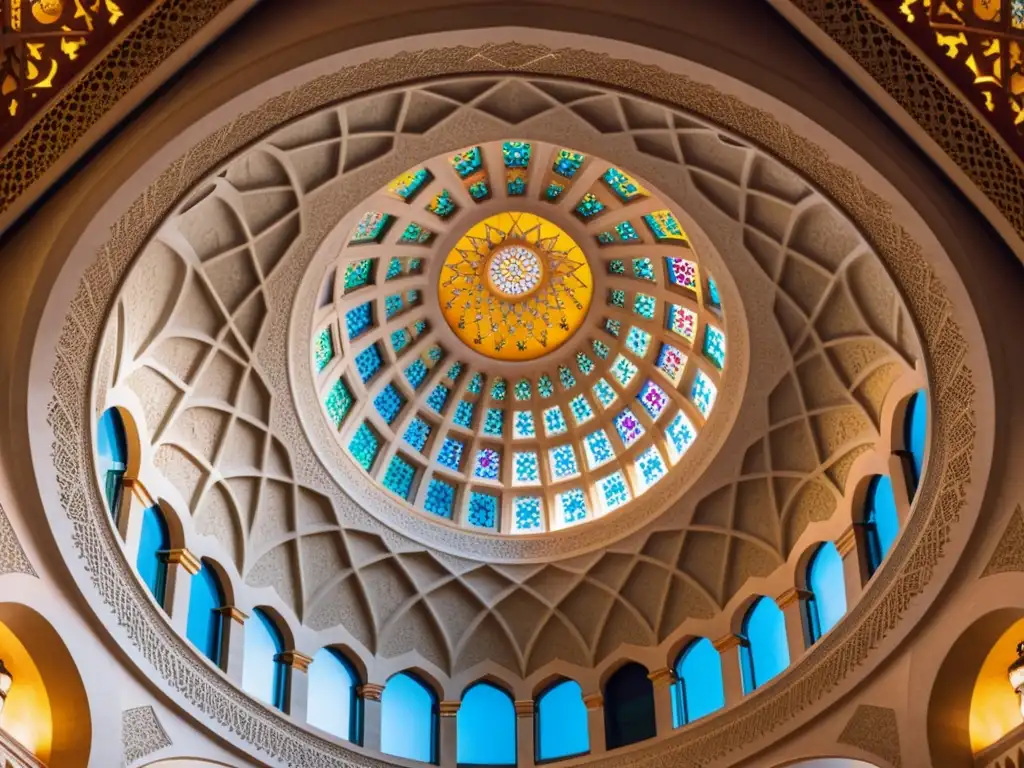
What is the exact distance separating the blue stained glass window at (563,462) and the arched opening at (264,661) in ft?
16.6

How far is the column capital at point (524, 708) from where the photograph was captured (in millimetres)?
16250

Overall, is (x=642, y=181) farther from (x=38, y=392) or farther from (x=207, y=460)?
(x=38, y=392)

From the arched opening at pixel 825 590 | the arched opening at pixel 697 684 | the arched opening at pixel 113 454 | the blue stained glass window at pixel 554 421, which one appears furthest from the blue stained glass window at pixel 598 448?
the arched opening at pixel 113 454

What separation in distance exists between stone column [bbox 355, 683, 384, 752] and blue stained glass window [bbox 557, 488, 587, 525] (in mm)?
3687

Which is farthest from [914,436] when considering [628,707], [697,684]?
[628,707]

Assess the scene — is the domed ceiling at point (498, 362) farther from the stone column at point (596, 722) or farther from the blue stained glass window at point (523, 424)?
the stone column at point (596, 722)

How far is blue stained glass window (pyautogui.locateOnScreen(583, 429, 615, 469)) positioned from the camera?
17969 millimetres

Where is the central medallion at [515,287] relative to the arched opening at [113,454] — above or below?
above

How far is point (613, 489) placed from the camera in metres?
17.5

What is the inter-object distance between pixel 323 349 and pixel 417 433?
2.40 m

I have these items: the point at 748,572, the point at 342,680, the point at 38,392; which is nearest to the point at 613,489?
the point at 748,572

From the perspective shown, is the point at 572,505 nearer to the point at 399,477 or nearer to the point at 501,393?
the point at 501,393

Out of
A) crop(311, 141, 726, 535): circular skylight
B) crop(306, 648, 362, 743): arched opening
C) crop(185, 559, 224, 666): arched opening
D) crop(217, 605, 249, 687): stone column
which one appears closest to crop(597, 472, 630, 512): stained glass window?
crop(311, 141, 726, 535): circular skylight

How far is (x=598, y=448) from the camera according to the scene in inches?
713
